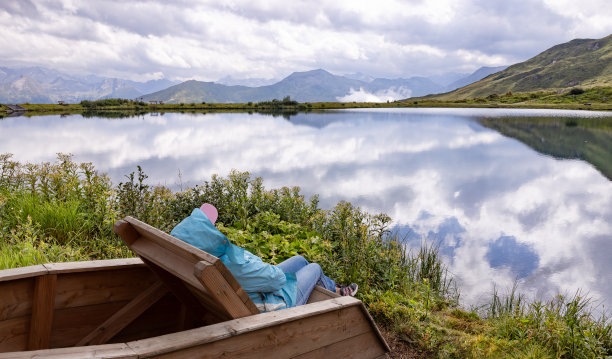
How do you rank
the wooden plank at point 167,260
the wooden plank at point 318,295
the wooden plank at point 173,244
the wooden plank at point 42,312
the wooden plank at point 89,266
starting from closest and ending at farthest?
the wooden plank at point 173,244 < the wooden plank at point 167,260 < the wooden plank at point 42,312 < the wooden plank at point 89,266 < the wooden plank at point 318,295

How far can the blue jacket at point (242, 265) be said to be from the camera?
10.2ft

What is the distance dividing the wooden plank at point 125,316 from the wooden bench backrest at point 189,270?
254mm

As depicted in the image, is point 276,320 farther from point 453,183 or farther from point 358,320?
point 453,183

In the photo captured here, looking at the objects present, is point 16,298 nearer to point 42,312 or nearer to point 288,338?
point 42,312

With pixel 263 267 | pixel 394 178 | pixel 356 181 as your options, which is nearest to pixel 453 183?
pixel 394 178

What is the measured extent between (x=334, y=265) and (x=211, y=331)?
147 inches

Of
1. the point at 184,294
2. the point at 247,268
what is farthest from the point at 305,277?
the point at 184,294

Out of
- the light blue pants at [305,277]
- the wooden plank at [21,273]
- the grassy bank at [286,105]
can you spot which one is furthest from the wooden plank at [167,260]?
the grassy bank at [286,105]

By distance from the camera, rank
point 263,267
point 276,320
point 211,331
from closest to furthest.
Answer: point 211,331
point 276,320
point 263,267

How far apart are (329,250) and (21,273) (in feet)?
14.8

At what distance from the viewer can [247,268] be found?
3.34 meters

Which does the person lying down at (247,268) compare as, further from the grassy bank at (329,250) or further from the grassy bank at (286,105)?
the grassy bank at (286,105)

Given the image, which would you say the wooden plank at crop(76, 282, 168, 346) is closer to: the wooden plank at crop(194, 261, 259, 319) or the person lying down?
the person lying down

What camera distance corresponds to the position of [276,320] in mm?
2846
